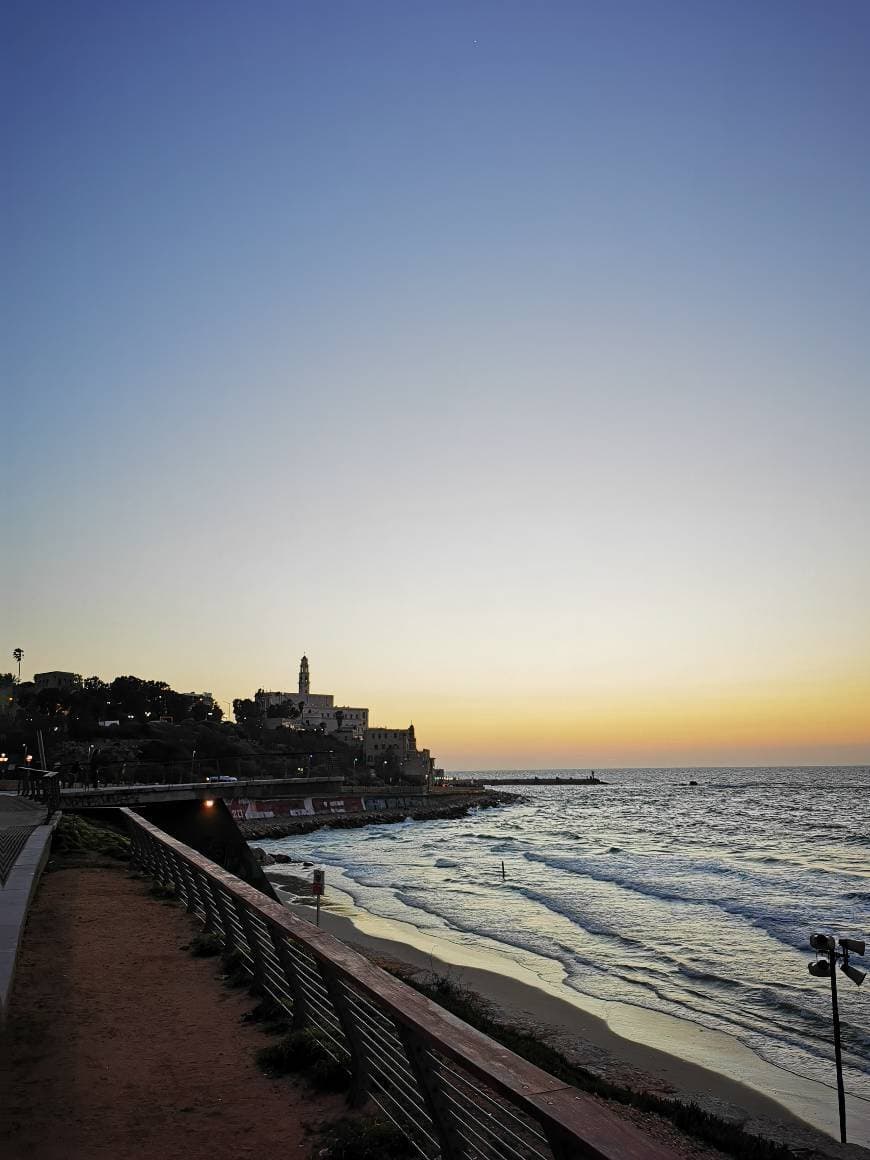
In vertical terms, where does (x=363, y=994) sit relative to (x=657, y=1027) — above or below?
above

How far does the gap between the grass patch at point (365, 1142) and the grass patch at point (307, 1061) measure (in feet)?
2.09

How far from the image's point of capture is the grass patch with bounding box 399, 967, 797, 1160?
11.4 meters

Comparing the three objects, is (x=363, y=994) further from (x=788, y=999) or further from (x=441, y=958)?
(x=441, y=958)

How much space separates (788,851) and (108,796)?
150 ft

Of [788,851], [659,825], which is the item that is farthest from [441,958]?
[659,825]

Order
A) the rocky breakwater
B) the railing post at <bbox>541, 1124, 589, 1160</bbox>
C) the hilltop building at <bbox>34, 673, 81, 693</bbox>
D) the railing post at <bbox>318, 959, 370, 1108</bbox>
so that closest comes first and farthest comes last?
the railing post at <bbox>541, 1124, 589, 1160</bbox>
the railing post at <bbox>318, 959, 370, 1108</bbox>
the rocky breakwater
the hilltop building at <bbox>34, 673, 81, 693</bbox>

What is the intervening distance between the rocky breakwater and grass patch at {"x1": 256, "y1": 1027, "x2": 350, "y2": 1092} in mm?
62899

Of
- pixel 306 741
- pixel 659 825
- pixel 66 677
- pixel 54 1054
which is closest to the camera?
pixel 54 1054

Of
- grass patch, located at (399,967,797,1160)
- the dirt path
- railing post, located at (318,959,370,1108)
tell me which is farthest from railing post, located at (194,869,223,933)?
railing post, located at (318,959,370,1108)

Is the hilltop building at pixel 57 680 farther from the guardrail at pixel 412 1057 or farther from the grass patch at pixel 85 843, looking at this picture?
the guardrail at pixel 412 1057

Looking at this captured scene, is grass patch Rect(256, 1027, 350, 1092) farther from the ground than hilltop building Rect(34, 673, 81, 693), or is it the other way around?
hilltop building Rect(34, 673, 81, 693)

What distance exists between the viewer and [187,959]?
10.5m

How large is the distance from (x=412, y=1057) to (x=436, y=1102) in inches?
11.4

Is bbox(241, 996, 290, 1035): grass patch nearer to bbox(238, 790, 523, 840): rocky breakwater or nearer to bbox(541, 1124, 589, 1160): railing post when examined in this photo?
bbox(541, 1124, 589, 1160): railing post
